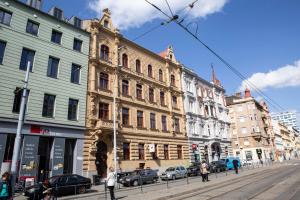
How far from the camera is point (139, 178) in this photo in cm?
2331

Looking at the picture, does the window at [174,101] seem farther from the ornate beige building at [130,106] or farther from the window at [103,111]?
the window at [103,111]

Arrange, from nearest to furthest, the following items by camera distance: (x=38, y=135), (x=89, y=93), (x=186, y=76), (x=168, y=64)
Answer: (x=38, y=135), (x=89, y=93), (x=168, y=64), (x=186, y=76)

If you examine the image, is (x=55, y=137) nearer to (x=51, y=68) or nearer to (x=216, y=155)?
(x=51, y=68)

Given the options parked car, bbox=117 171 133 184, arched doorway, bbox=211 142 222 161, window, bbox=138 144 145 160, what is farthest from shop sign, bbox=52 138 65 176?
arched doorway, bbox=211 142 222 161

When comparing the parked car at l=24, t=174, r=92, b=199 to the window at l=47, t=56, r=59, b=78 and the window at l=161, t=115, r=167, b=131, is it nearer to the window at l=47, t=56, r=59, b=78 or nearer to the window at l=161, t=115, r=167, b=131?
the window at l=47, t=56, r=59, b=78

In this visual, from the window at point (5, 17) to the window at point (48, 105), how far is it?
7.12m

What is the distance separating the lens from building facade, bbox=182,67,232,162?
132ft

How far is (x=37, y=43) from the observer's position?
22.5 m

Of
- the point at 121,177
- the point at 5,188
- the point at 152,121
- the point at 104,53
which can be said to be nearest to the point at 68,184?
the point at 121,177

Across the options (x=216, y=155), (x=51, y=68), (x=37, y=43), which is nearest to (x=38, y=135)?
(x=51, y=68)

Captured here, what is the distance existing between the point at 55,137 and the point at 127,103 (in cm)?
1036

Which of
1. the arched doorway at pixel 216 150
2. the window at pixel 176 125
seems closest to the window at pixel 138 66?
the window at pixel 176 125

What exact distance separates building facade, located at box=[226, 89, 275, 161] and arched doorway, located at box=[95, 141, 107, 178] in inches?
1977

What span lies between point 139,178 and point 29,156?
10046 mm
